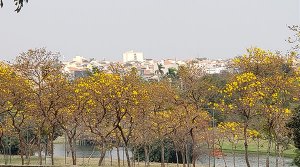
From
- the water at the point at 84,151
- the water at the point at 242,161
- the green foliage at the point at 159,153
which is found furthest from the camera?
the water at the point at 84,151

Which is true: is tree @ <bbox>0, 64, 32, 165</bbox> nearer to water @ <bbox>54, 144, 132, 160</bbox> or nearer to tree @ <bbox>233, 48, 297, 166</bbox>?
tree @ <bbox>233, 48, 297, 166</bbox>

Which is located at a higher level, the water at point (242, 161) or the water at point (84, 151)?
the water at point (84, 151)

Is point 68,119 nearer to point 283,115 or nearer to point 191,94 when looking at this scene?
point 191,94

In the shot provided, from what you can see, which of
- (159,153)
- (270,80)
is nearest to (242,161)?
(159,153)

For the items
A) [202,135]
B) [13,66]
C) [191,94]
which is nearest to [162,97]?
[191,94]

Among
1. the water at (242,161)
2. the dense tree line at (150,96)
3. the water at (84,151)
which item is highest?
the dense tree line at (150,96)

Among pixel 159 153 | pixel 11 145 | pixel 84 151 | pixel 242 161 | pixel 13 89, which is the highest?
pixel 13 89

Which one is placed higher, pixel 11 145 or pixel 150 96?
pixel 150 96

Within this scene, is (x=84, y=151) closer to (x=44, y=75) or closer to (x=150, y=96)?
(x=150, y=96)

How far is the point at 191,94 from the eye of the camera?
26.6 m

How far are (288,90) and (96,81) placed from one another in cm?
956

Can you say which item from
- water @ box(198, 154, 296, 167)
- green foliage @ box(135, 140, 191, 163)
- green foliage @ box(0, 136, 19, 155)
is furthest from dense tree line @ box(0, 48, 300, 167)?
water @ box(198, 154, 296, 167)

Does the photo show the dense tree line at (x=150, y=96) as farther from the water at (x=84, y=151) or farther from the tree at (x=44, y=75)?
the water at (x=84, y=151)

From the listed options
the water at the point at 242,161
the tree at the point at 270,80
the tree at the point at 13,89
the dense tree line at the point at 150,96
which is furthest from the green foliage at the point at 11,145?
the tree at the point at 270,80
